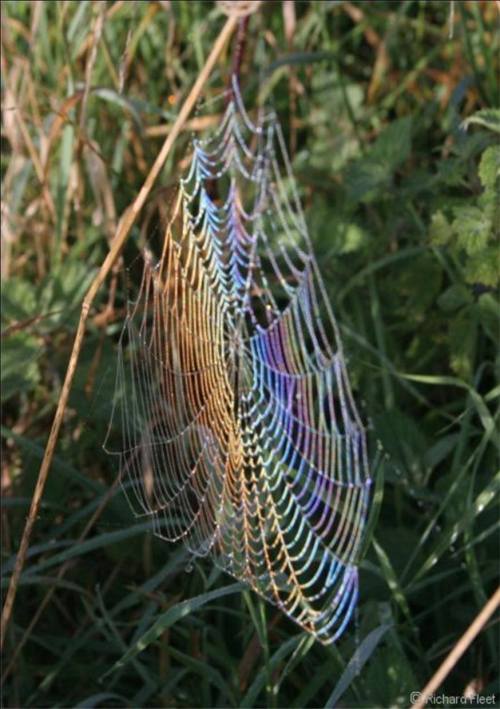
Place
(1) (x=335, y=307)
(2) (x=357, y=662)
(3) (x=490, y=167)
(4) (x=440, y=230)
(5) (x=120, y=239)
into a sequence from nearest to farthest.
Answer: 1. (5) (x=120, y=239)
2. (2) (x=357, y=662)
3. (3) (x=490, y=167)
4. (4) (x=440, y=230)
5. (1) (x=335, y=307)

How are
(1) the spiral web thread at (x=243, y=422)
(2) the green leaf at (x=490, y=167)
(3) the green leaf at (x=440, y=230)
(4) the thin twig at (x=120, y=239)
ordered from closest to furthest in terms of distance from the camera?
(4) the thin twig at (x=120, y=239) → (1) the spiral web thread at (x=243, y=422) → (2) the green leaf at (x=490, y=167) → (3) the green leaf at (x=440, y=230)

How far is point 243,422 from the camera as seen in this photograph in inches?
89.8

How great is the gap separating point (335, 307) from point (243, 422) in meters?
0.34

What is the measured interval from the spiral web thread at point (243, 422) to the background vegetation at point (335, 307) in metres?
0.06

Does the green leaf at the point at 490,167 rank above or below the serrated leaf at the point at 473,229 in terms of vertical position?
above

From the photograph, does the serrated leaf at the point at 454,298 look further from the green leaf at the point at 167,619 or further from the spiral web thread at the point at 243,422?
the green leaf at the point at 167,619

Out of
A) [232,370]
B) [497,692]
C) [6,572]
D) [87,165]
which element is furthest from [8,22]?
[497,692]

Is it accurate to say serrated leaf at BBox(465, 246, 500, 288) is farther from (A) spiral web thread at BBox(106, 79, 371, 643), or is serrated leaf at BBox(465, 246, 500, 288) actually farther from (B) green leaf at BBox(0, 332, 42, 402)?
(B) green leaf at BBox(0, 332, 42, 402)

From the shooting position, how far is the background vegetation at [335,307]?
2020 mm

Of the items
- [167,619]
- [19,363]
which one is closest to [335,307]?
[19,363]

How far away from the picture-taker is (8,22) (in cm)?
267

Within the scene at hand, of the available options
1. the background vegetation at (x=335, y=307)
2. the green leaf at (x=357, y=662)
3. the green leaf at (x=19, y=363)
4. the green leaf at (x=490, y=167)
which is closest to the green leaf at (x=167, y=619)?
the background vegetation at (x=335, y=307)

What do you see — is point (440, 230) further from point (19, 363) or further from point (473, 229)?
point (19, 363)

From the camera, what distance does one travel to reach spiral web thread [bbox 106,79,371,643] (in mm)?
2010
